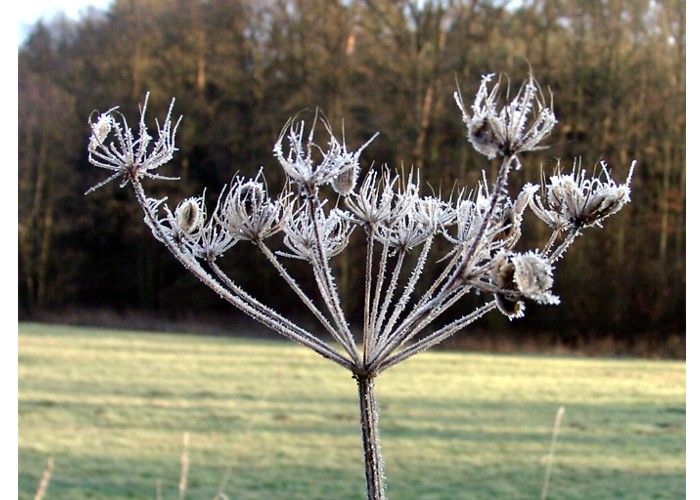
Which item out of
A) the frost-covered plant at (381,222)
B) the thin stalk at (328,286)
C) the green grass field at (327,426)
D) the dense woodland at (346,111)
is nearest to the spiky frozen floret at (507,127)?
the frost-covered plant at (381,222)

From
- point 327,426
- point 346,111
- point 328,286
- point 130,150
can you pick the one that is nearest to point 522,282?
point 328,286

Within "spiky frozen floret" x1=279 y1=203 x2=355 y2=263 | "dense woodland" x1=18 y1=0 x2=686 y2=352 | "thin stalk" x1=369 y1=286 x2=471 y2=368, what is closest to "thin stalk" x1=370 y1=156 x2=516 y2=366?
"thin stalk" x1=369 y1=286 x2=471 y2=368

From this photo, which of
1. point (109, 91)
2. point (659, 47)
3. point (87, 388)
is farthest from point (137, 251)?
point (659, 47)

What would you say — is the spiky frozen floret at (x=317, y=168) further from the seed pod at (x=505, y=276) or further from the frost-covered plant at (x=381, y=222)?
the seed pod at (x=505, y=276)

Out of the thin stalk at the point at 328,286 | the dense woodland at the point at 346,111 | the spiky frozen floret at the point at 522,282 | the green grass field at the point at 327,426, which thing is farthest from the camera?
the dense woodland at the point at 346,111

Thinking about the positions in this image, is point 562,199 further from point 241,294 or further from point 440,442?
point 440,442

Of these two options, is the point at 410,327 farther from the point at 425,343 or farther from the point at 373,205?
the point at 373,205

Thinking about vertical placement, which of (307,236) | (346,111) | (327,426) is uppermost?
(346,111)

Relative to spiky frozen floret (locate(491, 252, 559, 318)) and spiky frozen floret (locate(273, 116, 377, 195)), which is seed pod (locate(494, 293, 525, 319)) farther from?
spiky frozen floret (locate(273, 116, 377, 195))
